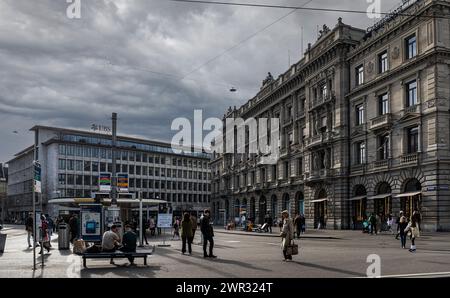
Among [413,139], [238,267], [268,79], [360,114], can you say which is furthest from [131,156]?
[238,267]

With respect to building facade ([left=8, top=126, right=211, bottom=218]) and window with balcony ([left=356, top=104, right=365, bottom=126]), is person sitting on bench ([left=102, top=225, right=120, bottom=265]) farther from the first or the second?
building facade ([left=8, top=126, right=211, bottom=218])

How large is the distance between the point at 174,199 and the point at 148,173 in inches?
393

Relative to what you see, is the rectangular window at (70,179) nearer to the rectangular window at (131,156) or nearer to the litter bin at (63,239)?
the rectangular window at (131,156)

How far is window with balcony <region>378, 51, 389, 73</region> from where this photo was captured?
149 ft

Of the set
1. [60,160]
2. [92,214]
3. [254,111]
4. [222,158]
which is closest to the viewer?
[92,214]

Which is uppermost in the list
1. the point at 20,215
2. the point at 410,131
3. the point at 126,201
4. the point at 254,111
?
the point at 254,111

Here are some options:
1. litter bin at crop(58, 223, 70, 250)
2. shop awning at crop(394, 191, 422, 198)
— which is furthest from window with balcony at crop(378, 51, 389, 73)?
litter bin at crop(58, 223, 70, 250)

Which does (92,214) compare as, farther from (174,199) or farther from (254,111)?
(174,199)

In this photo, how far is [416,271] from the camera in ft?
47.9

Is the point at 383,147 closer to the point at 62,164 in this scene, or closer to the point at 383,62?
the point at 383,62

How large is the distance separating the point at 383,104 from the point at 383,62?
12.5 ft

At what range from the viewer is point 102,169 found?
4663 inches

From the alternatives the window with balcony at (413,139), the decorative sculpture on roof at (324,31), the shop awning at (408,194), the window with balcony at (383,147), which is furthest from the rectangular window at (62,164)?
the window with balcony at (413,139)
